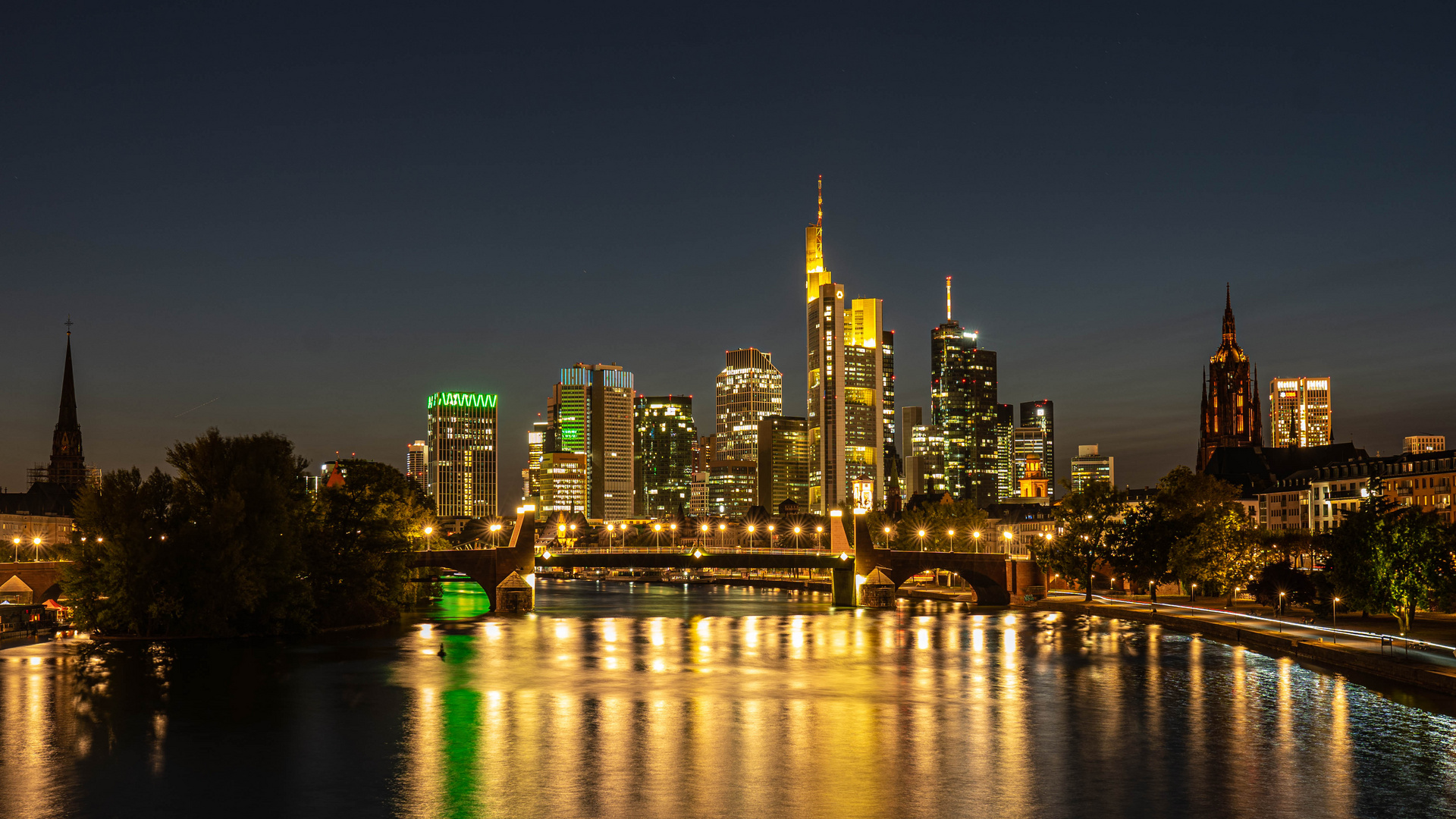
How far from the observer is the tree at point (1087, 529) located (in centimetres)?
13662

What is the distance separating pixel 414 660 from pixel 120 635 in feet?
87.0

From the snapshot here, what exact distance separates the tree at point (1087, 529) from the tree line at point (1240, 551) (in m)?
0.12

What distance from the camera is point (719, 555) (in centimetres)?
15525

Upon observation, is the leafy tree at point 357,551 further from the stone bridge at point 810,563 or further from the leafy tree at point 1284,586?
the leafy tree at point 1284,586

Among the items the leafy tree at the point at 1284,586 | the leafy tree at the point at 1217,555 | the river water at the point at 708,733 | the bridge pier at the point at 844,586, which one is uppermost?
the leafy tree at the point at 1217,555

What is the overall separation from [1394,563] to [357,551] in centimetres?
8213

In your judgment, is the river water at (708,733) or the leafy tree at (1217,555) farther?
the leafy tree at (1217,555)

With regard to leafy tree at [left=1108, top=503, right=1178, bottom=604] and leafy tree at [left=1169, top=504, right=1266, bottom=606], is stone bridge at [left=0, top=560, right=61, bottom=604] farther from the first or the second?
leafy tree at [left=1169, top=504, right=1266, bottom=606]

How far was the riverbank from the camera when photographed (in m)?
66.7

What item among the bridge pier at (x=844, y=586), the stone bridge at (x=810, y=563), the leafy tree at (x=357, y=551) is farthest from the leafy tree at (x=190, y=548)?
the bridge pier at (x=844, y=586)

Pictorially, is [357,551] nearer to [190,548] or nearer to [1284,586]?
[190,548]

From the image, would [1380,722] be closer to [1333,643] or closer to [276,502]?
[1333,643]

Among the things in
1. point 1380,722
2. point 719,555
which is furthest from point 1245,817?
point 719,555

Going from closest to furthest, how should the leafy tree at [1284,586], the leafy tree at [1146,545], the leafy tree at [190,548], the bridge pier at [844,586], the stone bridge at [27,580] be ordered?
the leafy tree at [190,548] < the stone bridge at [27,580] < the leafy tree at [1284,586] < the leafy tree at [1146,545] < the bridge pier at [844,586]
